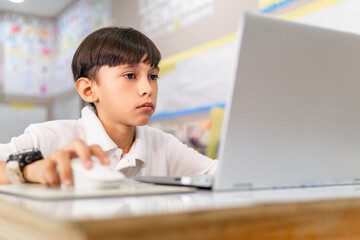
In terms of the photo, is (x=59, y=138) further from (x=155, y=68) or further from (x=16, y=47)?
(x=16, y=47)

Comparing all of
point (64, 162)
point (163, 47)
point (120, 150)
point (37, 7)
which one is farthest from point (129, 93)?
point (37, 7)

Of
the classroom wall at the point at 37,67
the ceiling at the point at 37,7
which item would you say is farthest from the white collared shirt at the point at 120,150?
the ceiling at the point at 37,7

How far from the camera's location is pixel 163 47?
2.51 m

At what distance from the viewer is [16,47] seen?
12.0ft

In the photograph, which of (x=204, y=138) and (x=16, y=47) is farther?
(x=16, y=47)

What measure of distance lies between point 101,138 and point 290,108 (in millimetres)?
574

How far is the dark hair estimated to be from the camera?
113 cm

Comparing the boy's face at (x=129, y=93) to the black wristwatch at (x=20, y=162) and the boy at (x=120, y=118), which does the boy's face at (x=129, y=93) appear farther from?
the black wristwatch at (x=20, y=162)

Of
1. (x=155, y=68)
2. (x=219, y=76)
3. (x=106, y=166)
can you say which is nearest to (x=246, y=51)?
(x=106, y=166)

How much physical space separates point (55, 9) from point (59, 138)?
9.43ft

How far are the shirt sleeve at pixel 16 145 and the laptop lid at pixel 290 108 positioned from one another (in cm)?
54

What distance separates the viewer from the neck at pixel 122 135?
3.85ft

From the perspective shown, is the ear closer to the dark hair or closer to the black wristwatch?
the dark hair

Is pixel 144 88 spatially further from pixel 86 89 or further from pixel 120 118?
pixel 86 89
